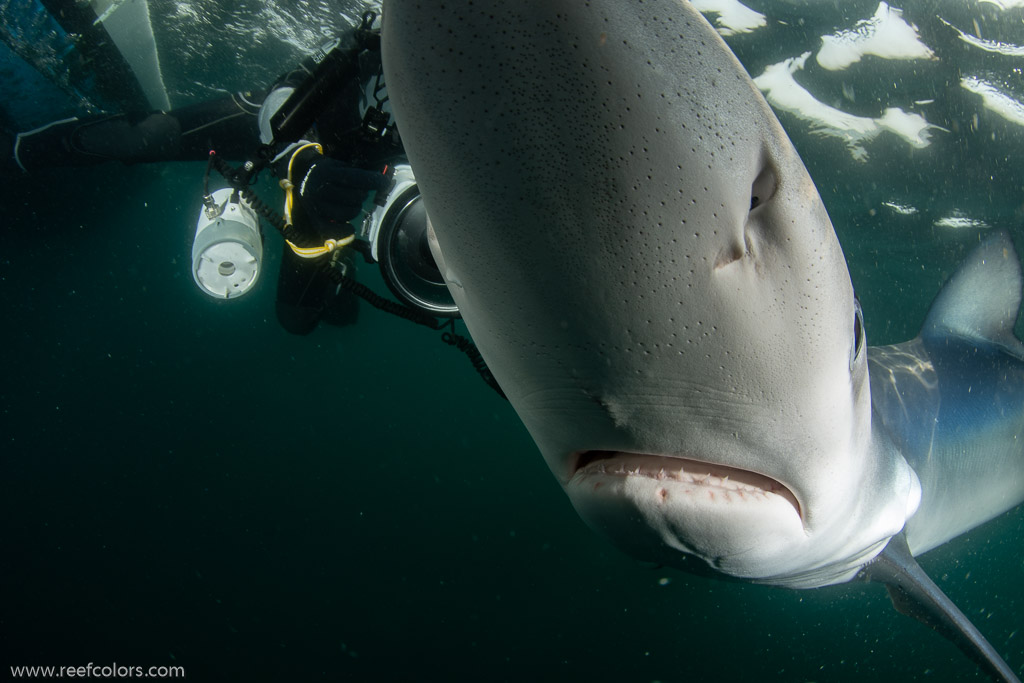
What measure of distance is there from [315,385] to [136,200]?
1494 centimetres

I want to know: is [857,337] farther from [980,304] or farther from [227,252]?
[227,252]

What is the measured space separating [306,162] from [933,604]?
189 inches

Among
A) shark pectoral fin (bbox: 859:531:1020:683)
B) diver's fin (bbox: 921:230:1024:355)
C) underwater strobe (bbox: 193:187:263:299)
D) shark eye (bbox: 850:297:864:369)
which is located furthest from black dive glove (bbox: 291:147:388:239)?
diver's fin (bbox: 921:230:1024:355)

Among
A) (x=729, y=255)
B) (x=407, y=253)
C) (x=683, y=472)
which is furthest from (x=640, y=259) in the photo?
(x=407, y=253)

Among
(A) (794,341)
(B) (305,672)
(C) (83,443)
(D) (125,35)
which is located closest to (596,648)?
(B) (305,672)

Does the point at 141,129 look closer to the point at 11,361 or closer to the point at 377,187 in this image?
the point at 377,187

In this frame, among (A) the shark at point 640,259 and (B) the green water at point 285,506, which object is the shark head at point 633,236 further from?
(B) the green water at point 285,506

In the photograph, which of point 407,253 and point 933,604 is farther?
point 407,253

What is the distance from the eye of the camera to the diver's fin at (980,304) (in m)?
3.92

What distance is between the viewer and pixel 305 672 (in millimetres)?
13305

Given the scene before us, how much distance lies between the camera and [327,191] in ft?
11.3

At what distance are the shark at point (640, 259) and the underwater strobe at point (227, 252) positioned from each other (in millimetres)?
4353

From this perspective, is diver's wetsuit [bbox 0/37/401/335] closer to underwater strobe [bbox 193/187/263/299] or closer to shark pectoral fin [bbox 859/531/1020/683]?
underwater strobe [bbox 193/187/263/299]

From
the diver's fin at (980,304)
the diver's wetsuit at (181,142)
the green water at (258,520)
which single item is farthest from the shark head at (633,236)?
the green water at (258,520)
